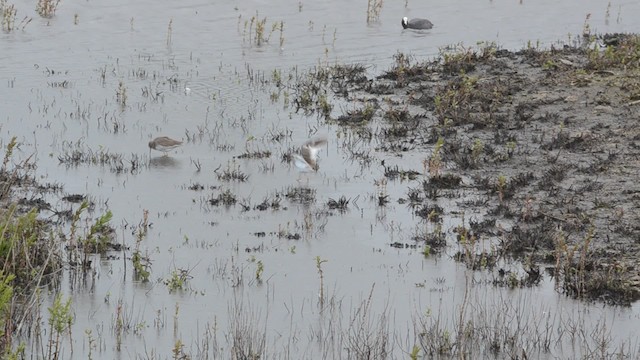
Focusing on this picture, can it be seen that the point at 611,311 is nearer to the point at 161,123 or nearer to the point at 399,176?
the point at 399,176

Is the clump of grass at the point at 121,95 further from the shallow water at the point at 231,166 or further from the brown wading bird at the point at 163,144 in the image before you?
the brown wading bird at the point at 163,144

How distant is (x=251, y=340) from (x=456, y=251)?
3.24 metres

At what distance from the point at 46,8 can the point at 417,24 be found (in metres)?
8.42

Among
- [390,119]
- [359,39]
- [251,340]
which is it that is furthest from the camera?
[359,39]

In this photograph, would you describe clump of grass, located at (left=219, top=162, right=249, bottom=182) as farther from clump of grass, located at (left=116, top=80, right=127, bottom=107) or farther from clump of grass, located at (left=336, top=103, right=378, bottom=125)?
clump of grass, located at (left=116, top=80, right=127, bottom=107)

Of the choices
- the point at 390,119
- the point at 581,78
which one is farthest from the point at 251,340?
the point at 581,78

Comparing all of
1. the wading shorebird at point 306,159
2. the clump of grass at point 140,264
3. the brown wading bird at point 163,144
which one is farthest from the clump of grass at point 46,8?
the clump of grass at point 140,264

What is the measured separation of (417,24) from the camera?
22844 mm

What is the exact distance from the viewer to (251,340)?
7613 mm

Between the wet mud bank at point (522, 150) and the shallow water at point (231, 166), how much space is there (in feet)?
0.96

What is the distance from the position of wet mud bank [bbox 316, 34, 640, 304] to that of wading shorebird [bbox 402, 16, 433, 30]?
10.5 feet

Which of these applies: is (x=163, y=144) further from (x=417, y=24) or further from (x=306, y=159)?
(x=417, y=24)

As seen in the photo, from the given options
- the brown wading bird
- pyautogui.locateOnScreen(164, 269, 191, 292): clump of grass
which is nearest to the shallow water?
pyautogui.locateOnScreen(164, 269, 191, 292): clump of grass

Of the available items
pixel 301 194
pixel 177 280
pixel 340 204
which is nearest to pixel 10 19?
pixel 301 194
